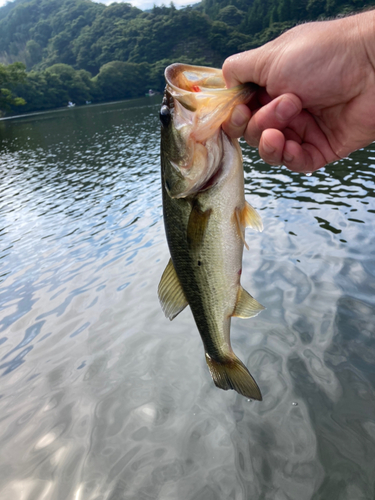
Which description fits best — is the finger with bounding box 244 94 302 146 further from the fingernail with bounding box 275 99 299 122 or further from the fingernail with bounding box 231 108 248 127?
the fingernail with bounding box 231 108 248 127

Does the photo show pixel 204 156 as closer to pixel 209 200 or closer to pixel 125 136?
pixel 209 200

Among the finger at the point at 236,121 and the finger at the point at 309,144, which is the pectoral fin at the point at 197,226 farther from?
the finger at the point at 309,144

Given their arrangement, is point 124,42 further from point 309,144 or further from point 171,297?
point 171,297

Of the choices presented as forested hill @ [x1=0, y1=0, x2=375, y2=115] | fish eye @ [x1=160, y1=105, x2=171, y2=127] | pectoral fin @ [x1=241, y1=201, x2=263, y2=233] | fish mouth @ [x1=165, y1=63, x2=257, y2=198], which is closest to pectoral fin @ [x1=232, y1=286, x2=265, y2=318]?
pectoral fin @ [x1=241, y1=201, x2=263, y2=233]

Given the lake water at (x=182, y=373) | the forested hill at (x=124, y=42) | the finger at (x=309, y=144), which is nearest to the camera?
the finger at (x=309, y=144)

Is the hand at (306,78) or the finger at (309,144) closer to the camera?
the hand at (306,78)

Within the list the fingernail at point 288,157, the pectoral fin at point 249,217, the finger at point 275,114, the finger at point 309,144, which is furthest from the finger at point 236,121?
the finger at point 309,144
